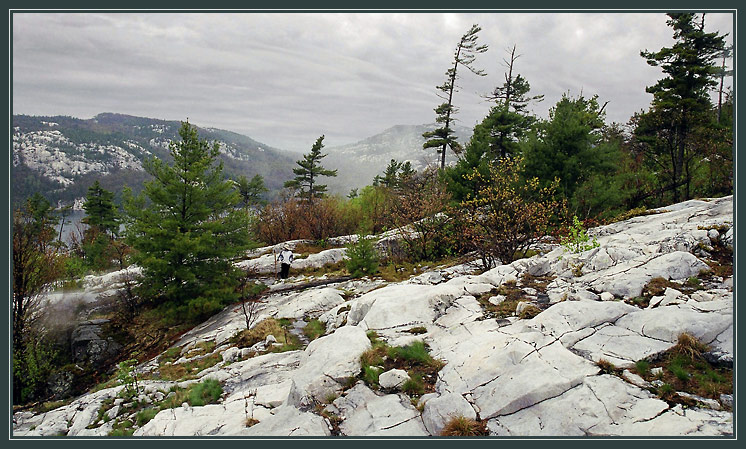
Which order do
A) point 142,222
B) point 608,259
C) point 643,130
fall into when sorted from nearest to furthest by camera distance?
point 608,259 → point 142,222 → point 643,130

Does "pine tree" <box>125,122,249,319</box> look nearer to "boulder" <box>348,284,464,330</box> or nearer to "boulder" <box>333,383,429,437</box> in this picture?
"boulder" <box>348,284,464,330</box>

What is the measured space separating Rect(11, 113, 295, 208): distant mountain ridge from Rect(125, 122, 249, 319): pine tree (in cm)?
74

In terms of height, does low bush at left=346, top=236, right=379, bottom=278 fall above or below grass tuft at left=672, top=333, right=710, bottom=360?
below

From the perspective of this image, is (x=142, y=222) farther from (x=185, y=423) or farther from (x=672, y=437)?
(x=672, y=437)

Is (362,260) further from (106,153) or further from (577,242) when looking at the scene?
(106,153)

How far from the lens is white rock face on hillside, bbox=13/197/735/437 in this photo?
373cm

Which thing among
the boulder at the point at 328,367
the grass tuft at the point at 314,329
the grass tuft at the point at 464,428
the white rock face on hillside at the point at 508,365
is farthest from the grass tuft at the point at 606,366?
the grass tuft at the point at 314,329

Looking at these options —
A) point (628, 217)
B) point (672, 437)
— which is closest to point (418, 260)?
point (628, 217)

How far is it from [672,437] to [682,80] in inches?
426

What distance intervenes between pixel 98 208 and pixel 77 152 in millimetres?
25912

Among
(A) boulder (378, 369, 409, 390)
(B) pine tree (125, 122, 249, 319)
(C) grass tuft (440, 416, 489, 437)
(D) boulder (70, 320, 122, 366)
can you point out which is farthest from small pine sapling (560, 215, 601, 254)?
(D) boulder (70, 320, 122, 366)

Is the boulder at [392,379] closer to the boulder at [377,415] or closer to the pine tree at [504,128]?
the boulder at [377,415]

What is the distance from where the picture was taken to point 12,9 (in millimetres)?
4500

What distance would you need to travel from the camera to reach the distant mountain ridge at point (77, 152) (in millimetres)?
5359
